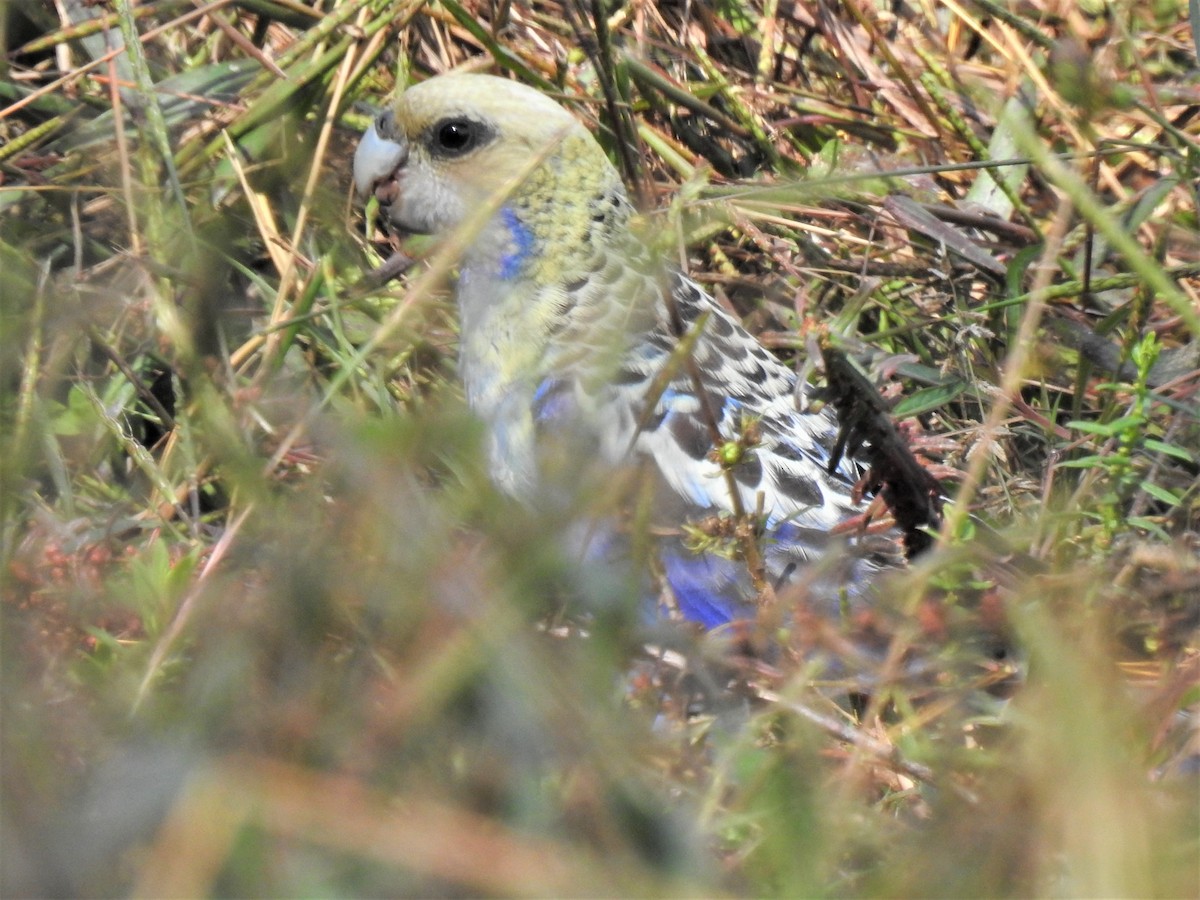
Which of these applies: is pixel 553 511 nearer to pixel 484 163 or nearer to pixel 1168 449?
pixel 1168 449

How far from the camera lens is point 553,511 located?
675 mm

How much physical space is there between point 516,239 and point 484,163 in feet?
0.50

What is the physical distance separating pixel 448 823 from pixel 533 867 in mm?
40

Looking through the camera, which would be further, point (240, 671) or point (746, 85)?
point (746, 85)

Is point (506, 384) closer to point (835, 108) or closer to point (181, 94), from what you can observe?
point (181, 94)

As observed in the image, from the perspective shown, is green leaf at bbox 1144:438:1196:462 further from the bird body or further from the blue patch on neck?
the blue patch on neck

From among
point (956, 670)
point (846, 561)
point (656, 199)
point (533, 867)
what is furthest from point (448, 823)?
point (656, 199)

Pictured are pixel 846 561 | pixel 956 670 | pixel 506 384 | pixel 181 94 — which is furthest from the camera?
pixel 181 94

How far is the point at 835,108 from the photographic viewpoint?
2805mm

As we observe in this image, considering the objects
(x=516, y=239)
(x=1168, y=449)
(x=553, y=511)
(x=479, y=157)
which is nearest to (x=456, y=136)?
(x=479, y=157)

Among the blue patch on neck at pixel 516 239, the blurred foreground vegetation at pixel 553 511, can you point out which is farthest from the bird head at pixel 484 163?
the blurred foreground vegetation at pixel 553 511

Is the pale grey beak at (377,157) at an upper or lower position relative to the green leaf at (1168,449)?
upper

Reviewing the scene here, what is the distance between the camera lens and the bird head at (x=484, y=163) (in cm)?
208

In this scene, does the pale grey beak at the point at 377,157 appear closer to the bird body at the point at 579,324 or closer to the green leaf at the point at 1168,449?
the bird body at the point at 579,324
